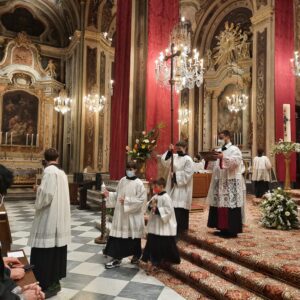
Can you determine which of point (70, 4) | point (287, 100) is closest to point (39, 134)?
point (70, 4)

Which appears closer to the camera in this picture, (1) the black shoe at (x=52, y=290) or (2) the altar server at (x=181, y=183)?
(1) the black shoe at (x=52, y=290)

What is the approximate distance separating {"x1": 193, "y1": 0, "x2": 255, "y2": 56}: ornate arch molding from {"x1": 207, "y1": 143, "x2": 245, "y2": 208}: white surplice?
41.2 ft

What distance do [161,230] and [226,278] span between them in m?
1.09

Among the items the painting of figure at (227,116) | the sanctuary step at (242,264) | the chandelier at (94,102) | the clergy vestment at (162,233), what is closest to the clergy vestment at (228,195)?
the sanctuary step at (242,264)

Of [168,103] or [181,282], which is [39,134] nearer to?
[168,103]

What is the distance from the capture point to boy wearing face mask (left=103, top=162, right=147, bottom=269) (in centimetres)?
516

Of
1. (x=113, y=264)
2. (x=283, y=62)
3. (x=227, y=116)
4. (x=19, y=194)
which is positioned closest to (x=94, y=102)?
(x=19, y=194)

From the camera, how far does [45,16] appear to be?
60.3ft

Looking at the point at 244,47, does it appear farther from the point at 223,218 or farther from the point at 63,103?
the point at 223,218

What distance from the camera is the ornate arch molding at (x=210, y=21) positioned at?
1648cm

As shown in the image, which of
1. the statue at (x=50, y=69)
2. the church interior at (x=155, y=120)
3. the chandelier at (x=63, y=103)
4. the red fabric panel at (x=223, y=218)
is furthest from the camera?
the statue at (x=50, y=69)

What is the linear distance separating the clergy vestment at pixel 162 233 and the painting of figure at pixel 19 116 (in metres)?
13.6

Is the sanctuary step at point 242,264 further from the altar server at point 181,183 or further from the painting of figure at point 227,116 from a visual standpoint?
the painting of figure at point 227,116

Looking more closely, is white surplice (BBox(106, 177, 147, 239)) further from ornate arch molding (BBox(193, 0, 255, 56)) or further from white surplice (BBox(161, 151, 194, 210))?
ornate arch molding (BBox(193, 0, 255, 56))
